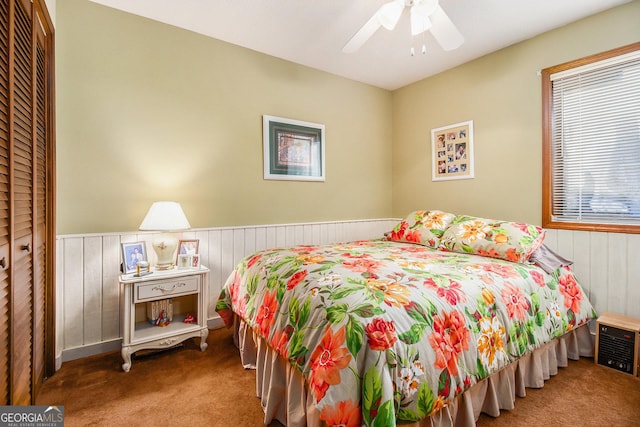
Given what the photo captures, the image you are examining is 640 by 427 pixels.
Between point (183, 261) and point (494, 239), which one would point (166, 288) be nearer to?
point (183, 261)

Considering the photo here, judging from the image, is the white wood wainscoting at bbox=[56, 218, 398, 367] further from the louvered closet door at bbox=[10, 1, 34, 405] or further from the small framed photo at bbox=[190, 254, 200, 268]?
the louvered closet door at bbox=[10, 1, 34, 405]

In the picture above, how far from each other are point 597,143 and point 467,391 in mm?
2223

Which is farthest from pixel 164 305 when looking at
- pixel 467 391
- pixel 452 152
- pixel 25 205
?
pixel 452 152

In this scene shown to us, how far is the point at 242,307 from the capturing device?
205 cm

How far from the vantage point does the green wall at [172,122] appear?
222 centimetres

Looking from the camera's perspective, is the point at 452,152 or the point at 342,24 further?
the point at 452,152

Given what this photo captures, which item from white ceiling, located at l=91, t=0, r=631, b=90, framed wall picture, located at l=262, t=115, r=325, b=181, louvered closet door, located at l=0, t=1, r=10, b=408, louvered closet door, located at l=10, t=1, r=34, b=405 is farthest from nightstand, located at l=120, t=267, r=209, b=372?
white ceiling, located at l=91, t=0, r=631, b=90

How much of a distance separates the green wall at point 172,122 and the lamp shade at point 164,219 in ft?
1.05

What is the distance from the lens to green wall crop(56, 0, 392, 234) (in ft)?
7.30

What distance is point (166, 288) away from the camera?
7.23 feet

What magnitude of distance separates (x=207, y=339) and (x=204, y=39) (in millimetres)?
2594

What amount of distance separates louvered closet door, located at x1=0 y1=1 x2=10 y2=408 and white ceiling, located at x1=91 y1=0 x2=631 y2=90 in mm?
1383

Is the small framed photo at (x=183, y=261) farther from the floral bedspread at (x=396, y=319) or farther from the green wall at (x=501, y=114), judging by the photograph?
the green wall at (x=501, y=114)

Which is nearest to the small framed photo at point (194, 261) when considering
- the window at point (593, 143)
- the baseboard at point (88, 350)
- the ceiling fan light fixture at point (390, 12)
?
the baseboard at point (88, 350)
